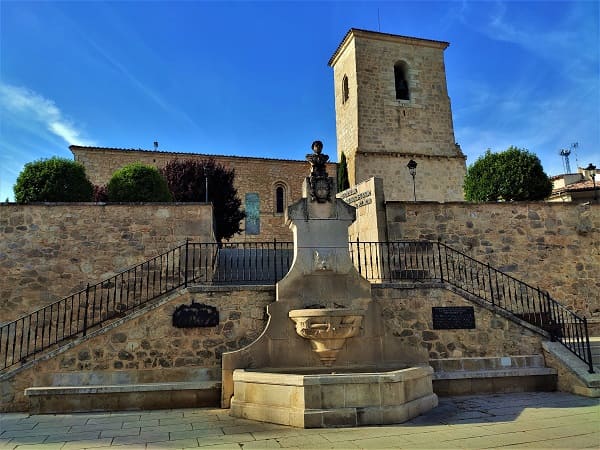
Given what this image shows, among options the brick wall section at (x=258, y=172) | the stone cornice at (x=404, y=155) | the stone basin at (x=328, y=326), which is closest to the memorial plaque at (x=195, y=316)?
the stone basin at (x=328, y=326)

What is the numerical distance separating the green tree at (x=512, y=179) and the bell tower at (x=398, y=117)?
8.06 m

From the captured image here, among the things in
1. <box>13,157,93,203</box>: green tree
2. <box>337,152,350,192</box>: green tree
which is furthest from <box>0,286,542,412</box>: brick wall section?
<box>337,152,350,192</box>: green tree

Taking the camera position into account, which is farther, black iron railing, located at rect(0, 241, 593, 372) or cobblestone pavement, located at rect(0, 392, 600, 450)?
black iron railing, located at rect(0, 241, 593, 372)

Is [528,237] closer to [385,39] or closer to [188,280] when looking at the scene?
[188,280]

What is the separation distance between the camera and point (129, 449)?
5215 mm

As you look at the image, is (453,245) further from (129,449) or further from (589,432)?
(129,449)

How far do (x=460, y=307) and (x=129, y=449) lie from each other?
6787mm

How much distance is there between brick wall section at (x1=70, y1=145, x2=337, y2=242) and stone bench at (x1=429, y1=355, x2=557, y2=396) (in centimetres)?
2123

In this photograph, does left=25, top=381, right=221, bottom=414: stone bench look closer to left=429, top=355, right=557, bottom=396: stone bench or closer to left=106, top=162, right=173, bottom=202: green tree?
left=429, top=355, right=557, bottom=396: stone bench

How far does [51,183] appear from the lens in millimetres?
13078

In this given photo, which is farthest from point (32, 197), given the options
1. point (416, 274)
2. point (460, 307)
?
point (460, 307)

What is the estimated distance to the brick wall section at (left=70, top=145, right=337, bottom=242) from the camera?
28.0 metres

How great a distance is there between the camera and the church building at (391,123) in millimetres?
24391

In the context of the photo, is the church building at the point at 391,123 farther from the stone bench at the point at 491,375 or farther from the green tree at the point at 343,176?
the stone bench at the point at 491,375
